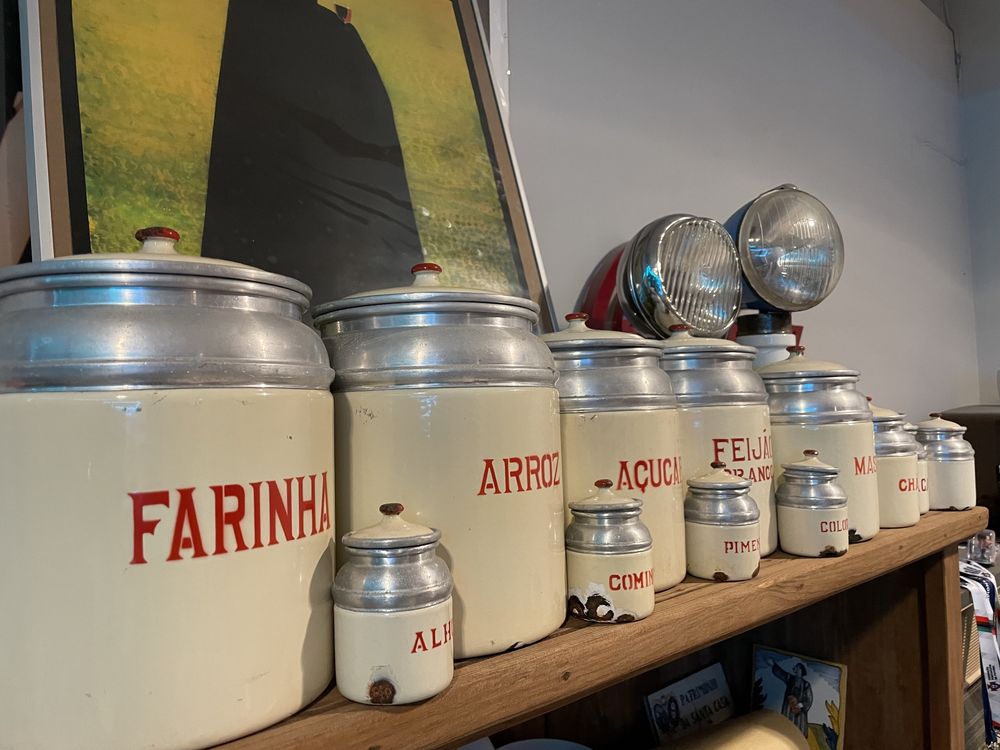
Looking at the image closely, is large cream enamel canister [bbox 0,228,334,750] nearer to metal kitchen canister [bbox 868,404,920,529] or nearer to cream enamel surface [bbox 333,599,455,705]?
cream enamel surface [bbox 333,599,455,705]

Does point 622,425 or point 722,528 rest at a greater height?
point 622,425

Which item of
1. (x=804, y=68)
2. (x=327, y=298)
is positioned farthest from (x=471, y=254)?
(x=804, y=68)

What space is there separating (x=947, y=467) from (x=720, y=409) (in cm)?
53

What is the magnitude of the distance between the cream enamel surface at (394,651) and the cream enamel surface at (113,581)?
0.20 ft

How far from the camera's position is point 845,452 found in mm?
764

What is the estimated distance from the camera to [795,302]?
3.29 ft

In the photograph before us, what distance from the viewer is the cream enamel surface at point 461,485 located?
17.4 inches

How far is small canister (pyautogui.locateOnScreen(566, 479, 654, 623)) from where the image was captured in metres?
0.52

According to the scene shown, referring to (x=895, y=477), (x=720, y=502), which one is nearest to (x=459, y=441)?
(x=720, y=502)

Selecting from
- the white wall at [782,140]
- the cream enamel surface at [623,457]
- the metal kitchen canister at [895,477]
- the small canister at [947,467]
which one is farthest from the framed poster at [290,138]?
the small canister at [947,467]

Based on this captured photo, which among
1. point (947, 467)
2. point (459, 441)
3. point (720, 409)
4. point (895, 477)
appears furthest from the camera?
point (947, 467)

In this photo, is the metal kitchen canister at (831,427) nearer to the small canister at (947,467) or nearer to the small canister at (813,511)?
the small canister at (813,511)

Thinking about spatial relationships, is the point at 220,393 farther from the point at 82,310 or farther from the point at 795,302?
the point at 795,302

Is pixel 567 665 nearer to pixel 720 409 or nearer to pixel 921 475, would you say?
pixel 720 409
